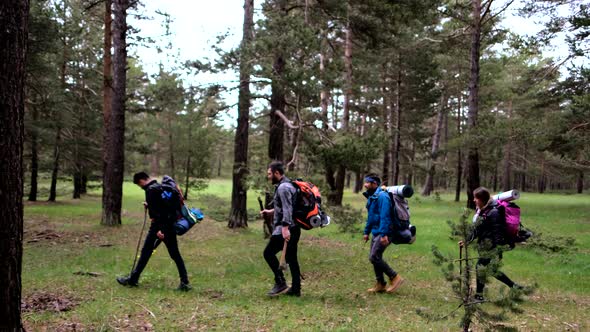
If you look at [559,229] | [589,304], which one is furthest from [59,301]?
[559,229]

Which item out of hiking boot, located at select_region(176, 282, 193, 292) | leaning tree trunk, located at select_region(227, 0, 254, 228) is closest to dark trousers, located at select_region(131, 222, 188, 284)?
hiking boot, located at select_region(176, 282, 193, 292)

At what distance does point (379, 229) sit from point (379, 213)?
0.25 m

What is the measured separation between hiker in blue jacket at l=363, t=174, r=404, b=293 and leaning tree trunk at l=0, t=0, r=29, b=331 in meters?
4.66

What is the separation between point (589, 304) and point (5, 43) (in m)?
8.00

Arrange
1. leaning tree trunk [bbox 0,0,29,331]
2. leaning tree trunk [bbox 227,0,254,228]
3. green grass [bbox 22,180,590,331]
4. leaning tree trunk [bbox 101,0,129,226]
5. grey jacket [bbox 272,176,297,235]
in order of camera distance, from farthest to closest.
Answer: leaning tree trunk [bbox 101,0,129,226]
leaning tree trunk [bbox 227,0,254,228]
grey jacket [bbox 272,176,297,235]
green grass [bbox 22,180,590,331]
leaning tree trunk [bbox 0,0,29,331]

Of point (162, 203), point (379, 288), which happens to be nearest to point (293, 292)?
point (379, 288)

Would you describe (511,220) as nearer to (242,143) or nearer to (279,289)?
(279,289)

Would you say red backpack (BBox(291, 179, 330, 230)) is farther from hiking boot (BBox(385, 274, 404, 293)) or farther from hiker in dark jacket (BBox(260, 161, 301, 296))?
hiking boot (BBox(385, 274, 404, 293))

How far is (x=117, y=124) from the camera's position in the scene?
44.3 ft

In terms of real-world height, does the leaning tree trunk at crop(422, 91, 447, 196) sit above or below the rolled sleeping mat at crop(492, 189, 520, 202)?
above

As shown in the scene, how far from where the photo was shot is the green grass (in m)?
5.32

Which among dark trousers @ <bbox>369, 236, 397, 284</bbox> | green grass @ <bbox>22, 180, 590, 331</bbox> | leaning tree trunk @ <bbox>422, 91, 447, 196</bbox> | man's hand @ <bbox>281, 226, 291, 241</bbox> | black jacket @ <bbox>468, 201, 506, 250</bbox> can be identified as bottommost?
green grass @ <bbox>22, 180, 590, 331</bbox>

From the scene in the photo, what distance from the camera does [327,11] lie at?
1305cm

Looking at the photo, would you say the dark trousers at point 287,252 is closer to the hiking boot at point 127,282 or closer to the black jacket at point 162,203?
the black jacket at point 162,203
